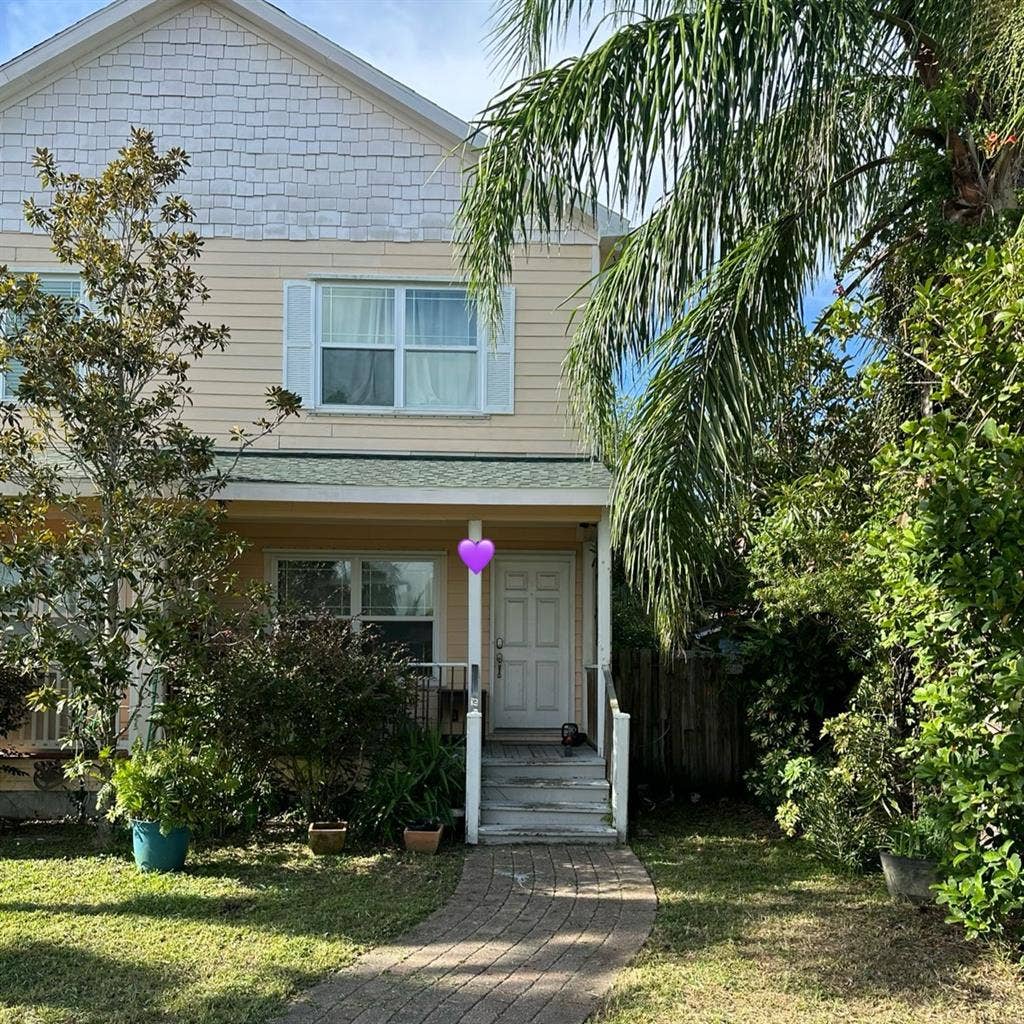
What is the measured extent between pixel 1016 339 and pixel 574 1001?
437cm

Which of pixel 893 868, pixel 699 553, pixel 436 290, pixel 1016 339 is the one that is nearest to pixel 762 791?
pixel 893 868

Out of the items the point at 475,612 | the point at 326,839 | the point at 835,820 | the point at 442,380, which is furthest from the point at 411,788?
the point at 442,380

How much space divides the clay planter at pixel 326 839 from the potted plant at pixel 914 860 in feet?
14.4

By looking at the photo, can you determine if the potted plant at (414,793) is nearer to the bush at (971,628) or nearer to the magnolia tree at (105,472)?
the magnolia tree at (105,472)

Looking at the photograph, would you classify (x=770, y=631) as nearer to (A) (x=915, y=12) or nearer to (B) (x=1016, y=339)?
(B) (x=1016, y=339)

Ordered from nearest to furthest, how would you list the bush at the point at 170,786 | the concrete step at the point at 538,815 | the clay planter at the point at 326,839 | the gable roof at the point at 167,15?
the bush at the point at 170,786, the clay planter at the point at 326,839, the concrete step at the point at 538,815, the gable roof at the point at 167,15

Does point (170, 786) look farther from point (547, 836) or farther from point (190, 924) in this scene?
point (547, 836)

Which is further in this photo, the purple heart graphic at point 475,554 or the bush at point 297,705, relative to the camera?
the purple heart graphic at point 475,554

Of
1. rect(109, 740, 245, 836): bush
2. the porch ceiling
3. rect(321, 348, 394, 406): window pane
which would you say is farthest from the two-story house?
rect(109, 740, 245, 836): bush

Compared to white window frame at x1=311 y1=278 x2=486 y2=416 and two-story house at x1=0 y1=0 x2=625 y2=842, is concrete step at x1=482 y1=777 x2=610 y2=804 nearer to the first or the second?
two-story house at x1=0 y1=0 x2=625 y2=842

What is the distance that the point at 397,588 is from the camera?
39.8 ft

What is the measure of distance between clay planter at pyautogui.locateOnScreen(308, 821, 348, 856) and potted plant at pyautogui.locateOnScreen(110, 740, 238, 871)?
35.8 inches

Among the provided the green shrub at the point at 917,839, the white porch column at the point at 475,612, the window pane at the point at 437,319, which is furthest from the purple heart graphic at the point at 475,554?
the green shrub at the point at 917,839

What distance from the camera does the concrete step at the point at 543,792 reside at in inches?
390
